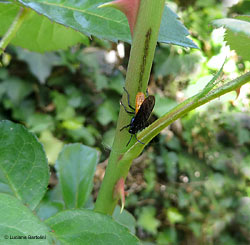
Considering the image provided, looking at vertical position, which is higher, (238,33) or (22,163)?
(238,33)

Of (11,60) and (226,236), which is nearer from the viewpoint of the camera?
(11,60)

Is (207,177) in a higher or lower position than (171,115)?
lower

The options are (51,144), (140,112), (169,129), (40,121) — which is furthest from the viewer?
(169,129)

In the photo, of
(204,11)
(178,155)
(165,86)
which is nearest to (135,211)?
(178,155)

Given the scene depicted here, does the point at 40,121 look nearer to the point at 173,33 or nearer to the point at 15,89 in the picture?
the point at 15,89

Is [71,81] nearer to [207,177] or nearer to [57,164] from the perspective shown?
[207,177]

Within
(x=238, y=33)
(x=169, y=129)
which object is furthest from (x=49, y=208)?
(x=169, y=129)
